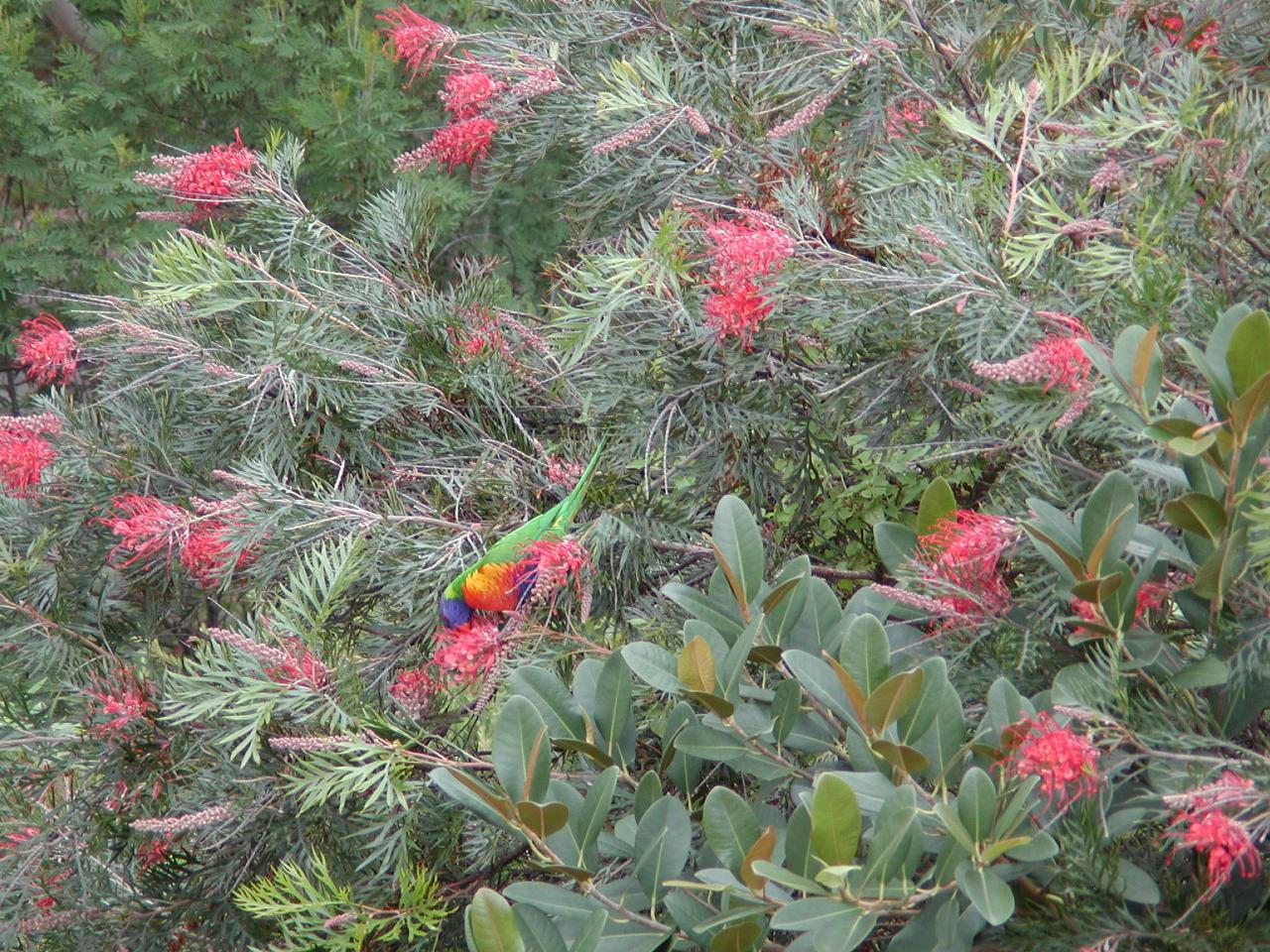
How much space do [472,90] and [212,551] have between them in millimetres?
846

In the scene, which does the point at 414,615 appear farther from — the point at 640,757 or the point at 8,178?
the point at 8,178

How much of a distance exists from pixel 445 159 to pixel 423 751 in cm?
114

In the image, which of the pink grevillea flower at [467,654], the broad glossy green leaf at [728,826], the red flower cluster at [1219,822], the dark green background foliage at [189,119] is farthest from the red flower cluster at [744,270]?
the dark green background foliage at [189,119]

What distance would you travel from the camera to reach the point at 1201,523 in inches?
32.1

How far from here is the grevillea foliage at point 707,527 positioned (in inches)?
32.5

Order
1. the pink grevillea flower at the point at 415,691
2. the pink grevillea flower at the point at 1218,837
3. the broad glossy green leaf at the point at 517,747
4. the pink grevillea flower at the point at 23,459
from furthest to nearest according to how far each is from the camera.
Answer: the pink grevillea flower at the point at 23,459, the pink grevillea flower at the point at 415,691, the broad glossy green leaf at the point at 517,747, the pink grevillea flower at the point at 1218,837

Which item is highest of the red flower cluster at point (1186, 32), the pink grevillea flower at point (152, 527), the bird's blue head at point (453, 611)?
the red flower cluster at point (1186, 32)

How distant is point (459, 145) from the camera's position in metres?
Result: 1.82

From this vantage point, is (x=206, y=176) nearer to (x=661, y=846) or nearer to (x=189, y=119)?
(x=661, y=846)

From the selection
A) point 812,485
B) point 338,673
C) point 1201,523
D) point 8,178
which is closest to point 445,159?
point 812,485

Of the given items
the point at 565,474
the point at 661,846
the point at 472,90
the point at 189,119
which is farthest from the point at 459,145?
the point at 189,119

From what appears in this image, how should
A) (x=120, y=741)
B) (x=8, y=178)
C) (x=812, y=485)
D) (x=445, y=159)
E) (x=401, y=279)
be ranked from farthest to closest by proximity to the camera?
(x=8, y=178) < (x=445, y=159) < (x=401, y=279) < (x=812, y=485) < (x=120, y=741)

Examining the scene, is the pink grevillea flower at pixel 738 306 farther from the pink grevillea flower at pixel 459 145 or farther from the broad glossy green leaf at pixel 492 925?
the pink grevillea flower at pixel 459 145

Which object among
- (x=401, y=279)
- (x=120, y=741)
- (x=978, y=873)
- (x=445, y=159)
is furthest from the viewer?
(x=445, y=159)
